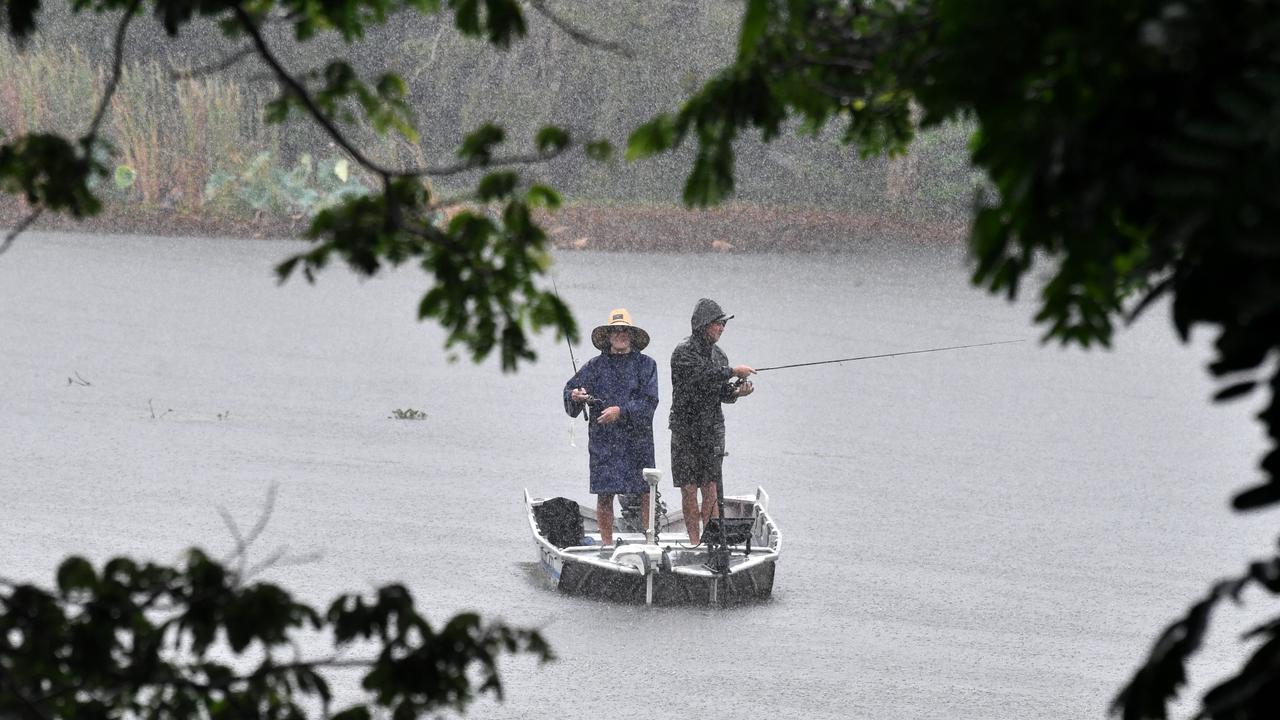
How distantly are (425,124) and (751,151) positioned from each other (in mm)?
8215

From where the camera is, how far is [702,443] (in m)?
11.4

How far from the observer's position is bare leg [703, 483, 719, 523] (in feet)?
37.9

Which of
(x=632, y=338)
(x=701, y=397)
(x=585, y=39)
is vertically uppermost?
(x=585, y=39)

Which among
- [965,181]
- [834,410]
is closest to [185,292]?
[834,410]

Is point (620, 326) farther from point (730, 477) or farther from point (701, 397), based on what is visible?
point (730, 477)

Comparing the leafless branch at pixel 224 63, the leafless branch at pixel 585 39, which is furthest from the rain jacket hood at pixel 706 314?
the leafless branch at pixel 224 63

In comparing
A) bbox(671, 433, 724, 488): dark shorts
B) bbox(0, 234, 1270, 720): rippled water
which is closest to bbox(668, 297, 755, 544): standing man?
bbox(671, 433, 724, 488): dark shorts

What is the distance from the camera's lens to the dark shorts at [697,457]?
11.3m

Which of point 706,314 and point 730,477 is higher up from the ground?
point 706,314

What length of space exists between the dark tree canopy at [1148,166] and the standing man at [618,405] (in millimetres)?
8607

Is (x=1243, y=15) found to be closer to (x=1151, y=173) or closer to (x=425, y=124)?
(x=1151, y=173)

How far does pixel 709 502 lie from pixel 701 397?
2.70 feet

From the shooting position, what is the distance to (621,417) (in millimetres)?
11234

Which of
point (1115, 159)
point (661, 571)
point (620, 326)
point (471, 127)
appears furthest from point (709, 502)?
point (471, 127)
